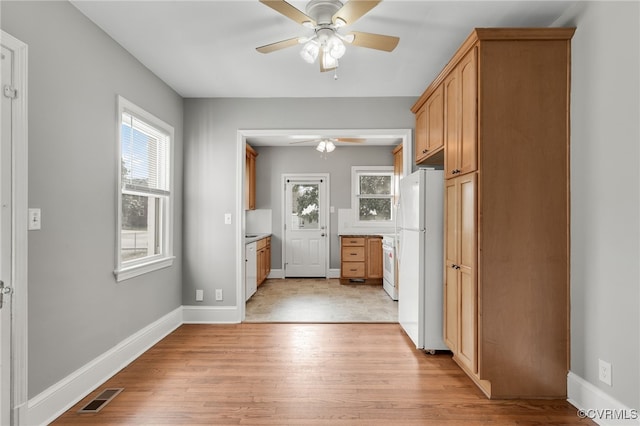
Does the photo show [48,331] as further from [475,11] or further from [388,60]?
[475,11]

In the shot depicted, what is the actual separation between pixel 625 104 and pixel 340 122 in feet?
8.25

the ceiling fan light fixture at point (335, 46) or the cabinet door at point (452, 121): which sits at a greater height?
the ceiling fan light fixture at point (335, 46)

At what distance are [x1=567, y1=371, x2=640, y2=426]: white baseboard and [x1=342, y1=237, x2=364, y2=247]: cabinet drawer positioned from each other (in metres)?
3.93

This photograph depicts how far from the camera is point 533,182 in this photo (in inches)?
86.1

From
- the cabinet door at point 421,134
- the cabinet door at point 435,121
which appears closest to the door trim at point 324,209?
the cabinet door at point 421,134

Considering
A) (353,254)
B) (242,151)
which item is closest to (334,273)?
(353,254)

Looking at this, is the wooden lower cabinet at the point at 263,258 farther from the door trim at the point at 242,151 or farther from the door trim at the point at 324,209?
the door trim at the point at 242,151

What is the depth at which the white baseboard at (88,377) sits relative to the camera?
1.95m

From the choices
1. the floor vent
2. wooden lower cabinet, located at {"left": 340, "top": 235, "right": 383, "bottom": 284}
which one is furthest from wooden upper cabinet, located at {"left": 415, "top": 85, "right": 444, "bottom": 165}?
the floor vent

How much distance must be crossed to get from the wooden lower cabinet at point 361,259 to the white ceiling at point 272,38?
9.62ft

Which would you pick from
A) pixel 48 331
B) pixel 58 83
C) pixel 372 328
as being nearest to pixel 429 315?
pixel 372 328

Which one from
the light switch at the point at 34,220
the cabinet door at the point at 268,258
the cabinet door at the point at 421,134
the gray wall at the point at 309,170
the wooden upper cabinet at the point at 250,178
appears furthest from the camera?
the gray wall at the point at 309,170

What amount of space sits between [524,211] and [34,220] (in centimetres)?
287

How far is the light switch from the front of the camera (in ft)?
6.16
